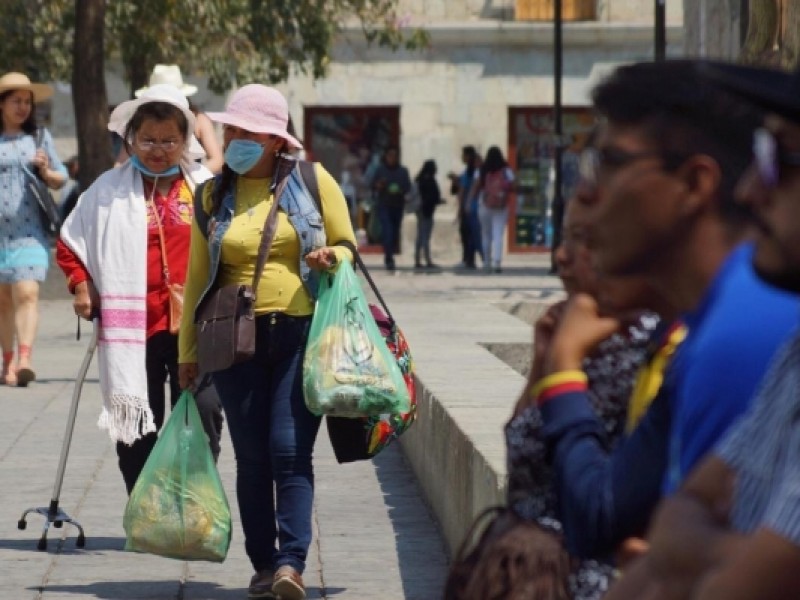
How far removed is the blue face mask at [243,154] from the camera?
253 inches

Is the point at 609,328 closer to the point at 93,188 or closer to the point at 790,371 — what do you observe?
the point at 790,371

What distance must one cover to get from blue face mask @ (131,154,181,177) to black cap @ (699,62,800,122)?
18.1 feet

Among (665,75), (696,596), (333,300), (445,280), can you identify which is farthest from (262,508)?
(445,280)

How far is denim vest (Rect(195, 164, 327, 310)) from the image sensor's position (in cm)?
651

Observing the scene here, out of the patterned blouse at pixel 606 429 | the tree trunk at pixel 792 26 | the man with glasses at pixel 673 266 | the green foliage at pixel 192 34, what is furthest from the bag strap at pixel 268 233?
the green foliage at pixel 192 34

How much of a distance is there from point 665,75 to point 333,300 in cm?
404

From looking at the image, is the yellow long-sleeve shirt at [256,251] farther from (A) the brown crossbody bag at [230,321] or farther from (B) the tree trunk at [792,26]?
(B) the tree trunk at [792,26]

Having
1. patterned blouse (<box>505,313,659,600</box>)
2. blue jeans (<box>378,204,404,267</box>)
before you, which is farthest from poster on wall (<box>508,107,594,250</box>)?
patterned blouse (<box>505,313,659,600</box>)

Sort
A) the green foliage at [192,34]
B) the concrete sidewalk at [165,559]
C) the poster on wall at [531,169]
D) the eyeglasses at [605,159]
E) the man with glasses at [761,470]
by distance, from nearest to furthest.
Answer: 1. the man with glasses at [761,470]
2. the eyeglasses at [605,159]
3. the concrete sidewalk at [165,559]
4. the green foliage at [192,34]
5. the poster on wall at [531,169]

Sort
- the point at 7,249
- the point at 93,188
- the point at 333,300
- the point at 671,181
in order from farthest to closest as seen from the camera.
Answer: the point at 7,249 < the point at 93,188 < the point at 333,300 < the point at 671,181

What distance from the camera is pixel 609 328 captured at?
2.95 m

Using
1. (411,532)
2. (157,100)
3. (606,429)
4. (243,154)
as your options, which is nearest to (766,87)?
(606,429)

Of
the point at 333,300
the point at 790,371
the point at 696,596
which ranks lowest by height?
the point at 333,300

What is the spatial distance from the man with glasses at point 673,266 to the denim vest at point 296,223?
379cm
